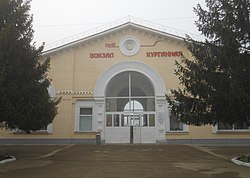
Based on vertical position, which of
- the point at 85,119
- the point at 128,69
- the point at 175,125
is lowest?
the point at 175,125

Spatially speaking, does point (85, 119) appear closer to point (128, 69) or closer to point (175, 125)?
point (128, 69)

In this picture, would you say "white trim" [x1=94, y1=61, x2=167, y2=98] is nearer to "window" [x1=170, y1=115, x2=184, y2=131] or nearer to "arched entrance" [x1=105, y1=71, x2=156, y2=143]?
"arched entrance" [x1=105, y1=71, x2=156, y2=143]

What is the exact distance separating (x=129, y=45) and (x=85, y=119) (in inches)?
268

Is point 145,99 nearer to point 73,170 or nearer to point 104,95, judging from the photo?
point 104,95

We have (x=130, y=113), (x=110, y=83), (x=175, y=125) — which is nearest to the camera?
(x=175, y=125)

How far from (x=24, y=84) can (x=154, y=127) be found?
13500 mm

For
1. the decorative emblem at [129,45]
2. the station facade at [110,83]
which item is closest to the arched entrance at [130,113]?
the station facade at [110,83]

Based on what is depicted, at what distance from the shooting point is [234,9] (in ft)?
46.7

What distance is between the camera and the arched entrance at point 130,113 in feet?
87.5

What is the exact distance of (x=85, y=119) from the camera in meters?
27.2

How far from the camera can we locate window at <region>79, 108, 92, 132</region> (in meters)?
27.1

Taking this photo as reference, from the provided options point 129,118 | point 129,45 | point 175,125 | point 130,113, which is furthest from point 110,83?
point 175,125

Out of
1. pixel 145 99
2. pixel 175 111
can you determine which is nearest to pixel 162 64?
pixel 145 99

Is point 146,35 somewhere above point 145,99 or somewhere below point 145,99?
above
